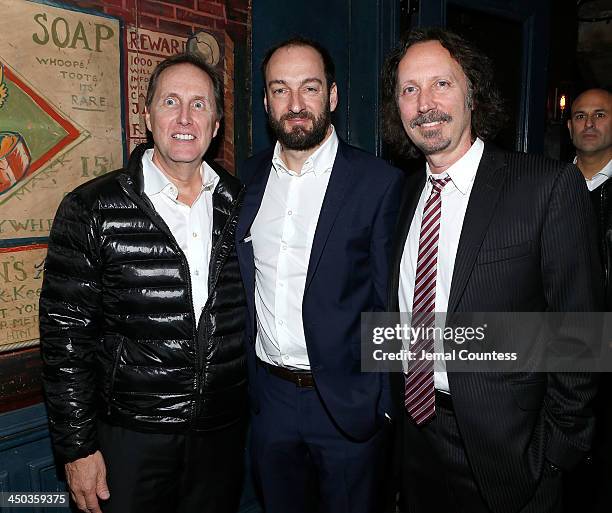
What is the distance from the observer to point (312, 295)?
2186 millimetres

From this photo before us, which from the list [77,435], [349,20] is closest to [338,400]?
[77,435]

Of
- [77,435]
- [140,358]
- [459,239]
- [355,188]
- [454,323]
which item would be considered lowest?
[77,435]

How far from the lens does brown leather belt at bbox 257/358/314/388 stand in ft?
7.44

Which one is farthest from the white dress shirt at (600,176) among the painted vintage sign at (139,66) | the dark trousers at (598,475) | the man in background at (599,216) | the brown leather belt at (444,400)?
the painted vintage sign at (139,66)

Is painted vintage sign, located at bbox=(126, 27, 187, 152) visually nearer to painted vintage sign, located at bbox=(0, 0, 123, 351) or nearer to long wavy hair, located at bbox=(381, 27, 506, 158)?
painted vintage sign, located at bbox=(0, 0, 123, 351)

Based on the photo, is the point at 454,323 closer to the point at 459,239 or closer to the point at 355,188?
the point at 459,239

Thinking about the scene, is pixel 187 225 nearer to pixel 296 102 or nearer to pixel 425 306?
pixel 296 102

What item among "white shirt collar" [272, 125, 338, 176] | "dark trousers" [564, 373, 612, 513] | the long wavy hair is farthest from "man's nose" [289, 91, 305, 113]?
"dark trousers" [564, 373, 612, 513]

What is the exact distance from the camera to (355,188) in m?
2.24

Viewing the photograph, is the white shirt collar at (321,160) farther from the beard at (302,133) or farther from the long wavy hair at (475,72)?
the long wavy hair at (475,72)

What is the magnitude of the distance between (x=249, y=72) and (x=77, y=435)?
2.03 metres

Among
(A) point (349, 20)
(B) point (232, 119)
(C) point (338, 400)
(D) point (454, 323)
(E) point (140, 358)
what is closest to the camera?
(D) point (454, 323)

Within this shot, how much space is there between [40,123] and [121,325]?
3.01 feet

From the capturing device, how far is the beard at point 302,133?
7.59 ft
